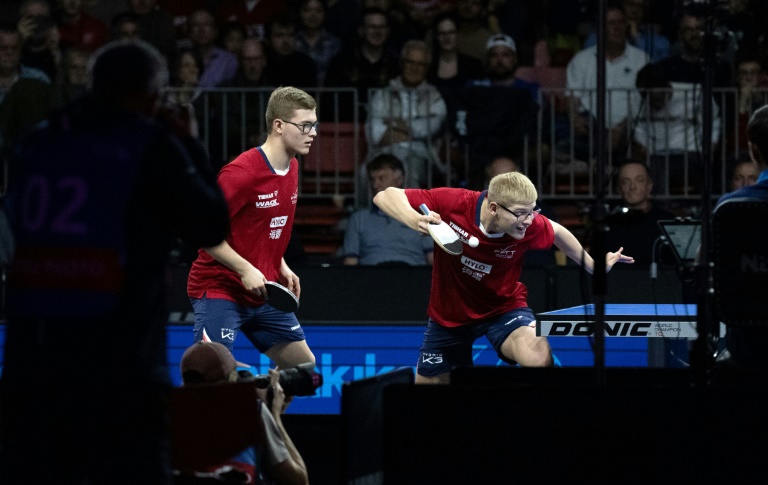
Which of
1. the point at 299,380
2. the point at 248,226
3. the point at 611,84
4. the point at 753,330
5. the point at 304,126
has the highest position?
the point at 611,84

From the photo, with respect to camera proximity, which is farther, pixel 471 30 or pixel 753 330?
pixel 471 30

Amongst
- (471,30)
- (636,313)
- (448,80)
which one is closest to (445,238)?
(636,313)

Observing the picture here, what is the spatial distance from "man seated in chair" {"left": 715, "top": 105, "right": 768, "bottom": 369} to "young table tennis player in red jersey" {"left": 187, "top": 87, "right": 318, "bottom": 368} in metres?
2.69

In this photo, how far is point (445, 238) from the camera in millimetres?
6297

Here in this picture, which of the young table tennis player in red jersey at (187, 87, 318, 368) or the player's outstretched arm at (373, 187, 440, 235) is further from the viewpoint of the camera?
the young table tennis player in red jersey at (187, 87, 318, 368)

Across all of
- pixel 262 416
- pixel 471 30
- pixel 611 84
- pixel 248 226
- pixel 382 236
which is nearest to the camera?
pixel 262 416

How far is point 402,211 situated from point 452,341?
0.88 m

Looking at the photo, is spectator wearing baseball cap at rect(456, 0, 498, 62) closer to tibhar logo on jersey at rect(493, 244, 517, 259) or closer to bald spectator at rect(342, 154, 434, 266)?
bald spectator at rect(342, 154, 434, 266)

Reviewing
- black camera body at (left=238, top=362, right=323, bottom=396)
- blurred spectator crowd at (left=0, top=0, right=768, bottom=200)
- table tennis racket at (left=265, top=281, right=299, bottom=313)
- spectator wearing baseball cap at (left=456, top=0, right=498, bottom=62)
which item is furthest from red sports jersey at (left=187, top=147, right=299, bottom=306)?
spectator wearing baseball cap at (left=456, top=0, right=498, bottom=62)

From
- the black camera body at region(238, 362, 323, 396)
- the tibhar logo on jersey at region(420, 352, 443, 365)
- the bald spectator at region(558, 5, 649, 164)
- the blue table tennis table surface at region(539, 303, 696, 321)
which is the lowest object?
the tibhar logo on jersey at region(420, 352, 443, 365)

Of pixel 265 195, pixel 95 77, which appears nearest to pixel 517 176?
pixel 265 195

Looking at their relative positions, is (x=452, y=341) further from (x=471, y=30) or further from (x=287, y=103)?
(x=471, y=30)

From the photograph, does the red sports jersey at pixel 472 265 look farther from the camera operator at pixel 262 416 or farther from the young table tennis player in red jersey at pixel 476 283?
the camera operator at pixel 262 416

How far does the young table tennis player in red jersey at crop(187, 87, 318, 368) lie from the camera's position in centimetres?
689
